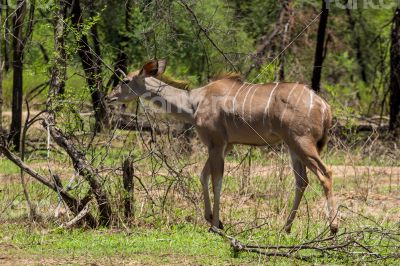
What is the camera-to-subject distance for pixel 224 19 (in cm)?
1111

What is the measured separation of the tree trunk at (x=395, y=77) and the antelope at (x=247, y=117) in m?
4.57

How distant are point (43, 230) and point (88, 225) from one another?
0.45 meters

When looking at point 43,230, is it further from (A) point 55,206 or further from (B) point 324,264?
(B) point 324,264

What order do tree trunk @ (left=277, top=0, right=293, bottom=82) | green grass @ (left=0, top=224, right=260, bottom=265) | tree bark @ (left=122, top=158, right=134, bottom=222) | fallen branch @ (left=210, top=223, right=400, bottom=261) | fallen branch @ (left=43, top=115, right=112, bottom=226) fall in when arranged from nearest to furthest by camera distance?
fallen branch @ (left=210, top=223, right=400, bottom=261) < green grass @ (left=0, top=224, right=260, bottom=265) < fallen branch @ (left=43, top=115, right=112, bottom=226) < tree bark @ (left=122, top=158, right=134, bottom=222) < tree trunk @ (left=277, top=0, right=293, bottom=82)

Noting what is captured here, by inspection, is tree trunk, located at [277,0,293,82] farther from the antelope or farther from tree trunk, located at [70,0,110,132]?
the antelope

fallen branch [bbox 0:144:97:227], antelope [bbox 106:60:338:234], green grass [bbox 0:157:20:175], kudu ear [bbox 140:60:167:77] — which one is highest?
kudu ear [bbox 140:60:167:77]

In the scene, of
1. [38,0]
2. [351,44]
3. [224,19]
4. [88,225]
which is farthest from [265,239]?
[351,44]

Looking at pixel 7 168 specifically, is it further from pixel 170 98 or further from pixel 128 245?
pixel 128 245

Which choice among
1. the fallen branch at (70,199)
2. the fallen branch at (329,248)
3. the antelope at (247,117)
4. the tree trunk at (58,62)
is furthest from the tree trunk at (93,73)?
the fallen branch at (329,248)

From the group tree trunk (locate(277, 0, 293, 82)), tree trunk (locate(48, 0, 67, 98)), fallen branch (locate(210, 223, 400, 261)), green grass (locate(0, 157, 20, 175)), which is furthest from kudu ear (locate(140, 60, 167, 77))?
tree trunk (locate(277, 0, 293, 82))

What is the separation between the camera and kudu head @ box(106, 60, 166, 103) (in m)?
8.27

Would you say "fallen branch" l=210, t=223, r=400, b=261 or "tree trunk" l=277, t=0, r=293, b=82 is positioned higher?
"tree trunk" l=277, t=0, r=293, b=82

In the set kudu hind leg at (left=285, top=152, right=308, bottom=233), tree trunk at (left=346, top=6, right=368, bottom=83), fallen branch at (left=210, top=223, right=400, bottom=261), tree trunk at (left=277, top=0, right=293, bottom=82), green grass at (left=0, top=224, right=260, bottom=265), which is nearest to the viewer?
fallen branch at (left=210, top=223, right=400, bottom=261)

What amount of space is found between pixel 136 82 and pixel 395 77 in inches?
199
